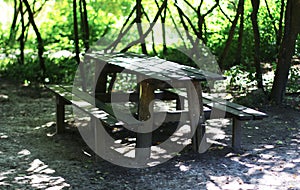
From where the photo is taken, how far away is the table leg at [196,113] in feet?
17.1

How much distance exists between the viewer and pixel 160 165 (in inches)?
196

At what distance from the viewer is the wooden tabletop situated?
493cm

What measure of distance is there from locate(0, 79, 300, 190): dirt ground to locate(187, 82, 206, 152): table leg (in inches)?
5.4

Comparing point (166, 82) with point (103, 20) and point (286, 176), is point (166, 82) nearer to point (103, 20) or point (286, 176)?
point (286, 176)

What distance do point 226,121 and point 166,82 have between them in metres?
2.15

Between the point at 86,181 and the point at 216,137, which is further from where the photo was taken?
the point at 216,137

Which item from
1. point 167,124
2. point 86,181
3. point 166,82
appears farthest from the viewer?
point 167,124

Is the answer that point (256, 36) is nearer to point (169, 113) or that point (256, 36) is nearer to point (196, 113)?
point (196, 113)

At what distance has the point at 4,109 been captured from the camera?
7.70 meters

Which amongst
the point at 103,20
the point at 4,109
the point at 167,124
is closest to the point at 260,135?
the point at 167,124

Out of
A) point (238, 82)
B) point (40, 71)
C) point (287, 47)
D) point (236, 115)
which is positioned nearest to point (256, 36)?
point (287, 47)

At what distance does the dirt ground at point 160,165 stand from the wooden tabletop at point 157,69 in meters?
0.82

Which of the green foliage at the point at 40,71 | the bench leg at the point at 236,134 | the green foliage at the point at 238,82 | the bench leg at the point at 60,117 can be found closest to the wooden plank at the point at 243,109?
the bench leg at the point at 236,134

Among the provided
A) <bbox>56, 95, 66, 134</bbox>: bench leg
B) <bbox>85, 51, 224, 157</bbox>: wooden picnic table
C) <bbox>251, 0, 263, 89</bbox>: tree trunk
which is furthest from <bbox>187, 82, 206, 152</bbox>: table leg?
<bbox>251, 0, 263, 89</bbox>: tree trunk
